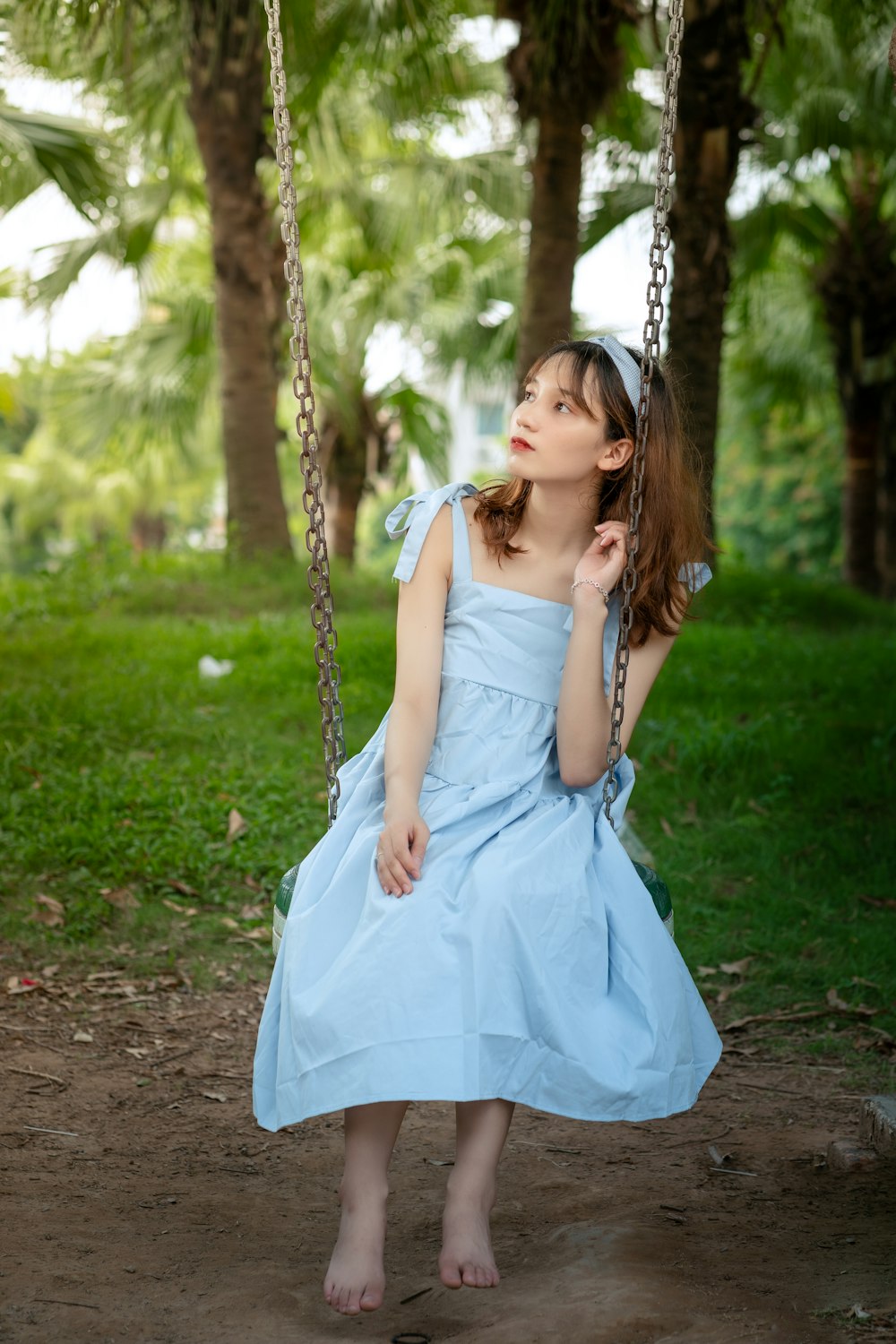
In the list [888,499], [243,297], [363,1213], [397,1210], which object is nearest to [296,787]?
[397,1210]

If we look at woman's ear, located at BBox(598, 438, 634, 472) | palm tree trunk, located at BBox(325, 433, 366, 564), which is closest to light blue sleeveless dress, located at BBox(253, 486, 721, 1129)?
woman's ear, located at BBox(598, 438, 634, 472)

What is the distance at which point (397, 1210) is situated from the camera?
2672mm

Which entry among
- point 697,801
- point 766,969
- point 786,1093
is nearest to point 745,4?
point 697,801

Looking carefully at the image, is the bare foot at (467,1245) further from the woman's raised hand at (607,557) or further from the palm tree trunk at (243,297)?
the palm tree trunk at (243,297)

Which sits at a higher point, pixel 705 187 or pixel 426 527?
pixel 705 187

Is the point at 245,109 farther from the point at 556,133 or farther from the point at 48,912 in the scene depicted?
the point at 48,912

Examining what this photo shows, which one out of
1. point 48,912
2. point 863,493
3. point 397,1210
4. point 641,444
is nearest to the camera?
point 641,444

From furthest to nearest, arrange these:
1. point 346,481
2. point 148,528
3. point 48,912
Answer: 1. point 148,528
2. point 346,481
3. point 48,912

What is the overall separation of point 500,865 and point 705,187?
690 centimetres

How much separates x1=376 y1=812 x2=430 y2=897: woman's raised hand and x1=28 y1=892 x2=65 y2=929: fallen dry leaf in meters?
2.25

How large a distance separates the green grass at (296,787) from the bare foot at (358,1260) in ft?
6.60

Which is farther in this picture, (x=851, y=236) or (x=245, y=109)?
(x=851, y=236)

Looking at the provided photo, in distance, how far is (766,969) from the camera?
13.7 feet

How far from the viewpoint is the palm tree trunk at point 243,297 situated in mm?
8641
